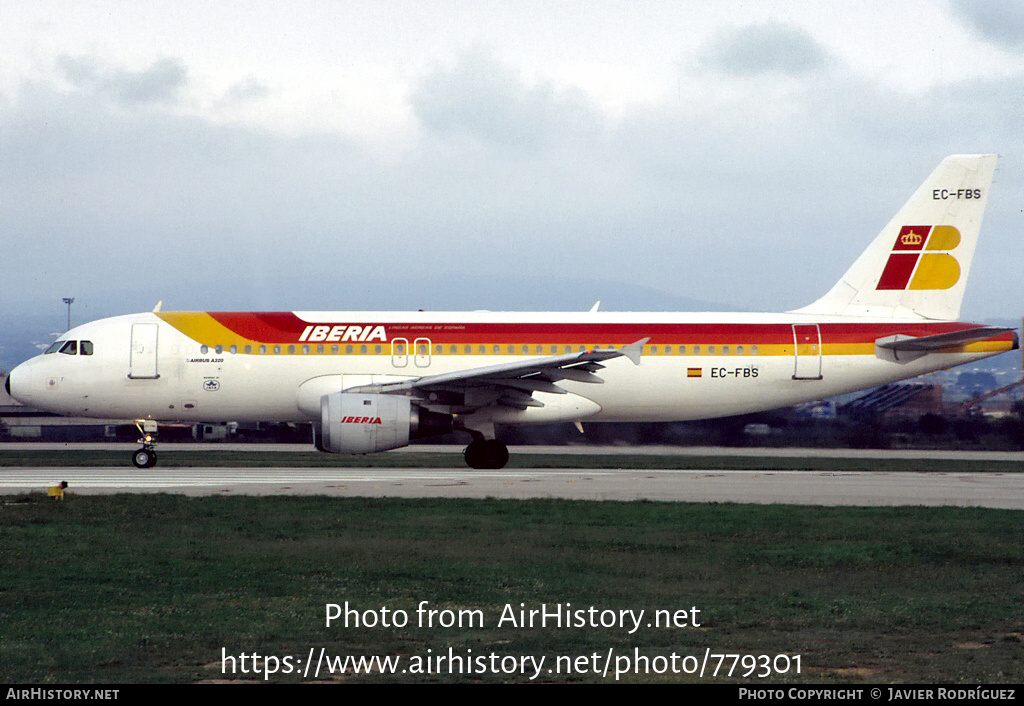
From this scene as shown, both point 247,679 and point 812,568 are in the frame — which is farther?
point 812,568

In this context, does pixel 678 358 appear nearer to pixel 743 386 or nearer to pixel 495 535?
pixel 743 386

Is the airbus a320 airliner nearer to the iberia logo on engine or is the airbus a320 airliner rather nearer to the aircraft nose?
the aircraft nose

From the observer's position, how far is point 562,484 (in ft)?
73.4

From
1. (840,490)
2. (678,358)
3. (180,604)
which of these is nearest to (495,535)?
(180,604)

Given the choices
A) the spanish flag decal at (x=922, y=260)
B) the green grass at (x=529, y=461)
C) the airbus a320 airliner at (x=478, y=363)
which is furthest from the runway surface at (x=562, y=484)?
the spanish flag decal at (x=922, y=260)

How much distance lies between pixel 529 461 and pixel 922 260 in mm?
12046

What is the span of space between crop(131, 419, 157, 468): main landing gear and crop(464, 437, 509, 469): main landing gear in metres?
7.94

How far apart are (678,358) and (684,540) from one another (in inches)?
546

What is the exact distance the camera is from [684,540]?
1455 cm

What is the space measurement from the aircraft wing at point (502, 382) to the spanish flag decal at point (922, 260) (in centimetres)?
832

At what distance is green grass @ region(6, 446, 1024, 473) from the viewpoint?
2959cm

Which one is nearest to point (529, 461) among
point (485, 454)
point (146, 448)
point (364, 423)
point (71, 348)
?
point (485, 454)

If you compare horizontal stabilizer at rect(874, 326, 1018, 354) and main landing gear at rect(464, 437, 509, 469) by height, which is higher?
horizontal stabilizer at rect(874, 326, 1018, 354)

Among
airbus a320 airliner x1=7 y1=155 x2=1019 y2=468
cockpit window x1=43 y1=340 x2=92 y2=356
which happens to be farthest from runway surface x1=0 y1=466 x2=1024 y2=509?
cockpit window x1=43 y1=340 x2=92 y2=356
